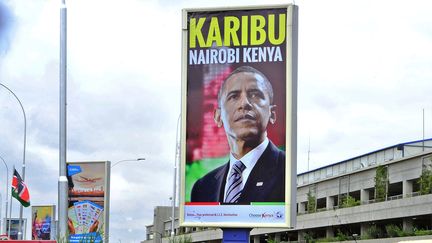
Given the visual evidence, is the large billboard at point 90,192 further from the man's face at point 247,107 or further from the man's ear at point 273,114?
the man's ear at point 273,114

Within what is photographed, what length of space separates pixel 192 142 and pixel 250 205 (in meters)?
2.33

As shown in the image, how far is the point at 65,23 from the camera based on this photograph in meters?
18.1

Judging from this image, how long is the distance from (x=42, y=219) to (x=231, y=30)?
39.9 meters

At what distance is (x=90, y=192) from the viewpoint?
34781 mm

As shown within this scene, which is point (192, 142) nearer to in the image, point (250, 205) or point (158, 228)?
point (250, 205)

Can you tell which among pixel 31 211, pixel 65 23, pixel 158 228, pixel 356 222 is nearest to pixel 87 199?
pixel 65 23

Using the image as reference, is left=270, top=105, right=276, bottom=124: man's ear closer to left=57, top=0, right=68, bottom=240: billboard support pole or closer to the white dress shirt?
the white dress shirt

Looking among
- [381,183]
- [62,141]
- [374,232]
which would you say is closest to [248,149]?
[62,141]

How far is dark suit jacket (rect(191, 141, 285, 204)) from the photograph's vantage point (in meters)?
21.7

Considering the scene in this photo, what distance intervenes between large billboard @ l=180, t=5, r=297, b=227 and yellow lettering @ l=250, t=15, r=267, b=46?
0.09 ft

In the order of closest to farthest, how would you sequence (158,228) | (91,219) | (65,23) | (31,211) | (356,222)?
(65,23) → (91,219) → (31,211) → (356,222) → (158,228)

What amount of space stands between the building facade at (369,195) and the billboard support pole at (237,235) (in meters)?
37.5

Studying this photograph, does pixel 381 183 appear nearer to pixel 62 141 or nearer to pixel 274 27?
pixel 274 27

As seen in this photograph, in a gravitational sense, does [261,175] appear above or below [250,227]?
above
